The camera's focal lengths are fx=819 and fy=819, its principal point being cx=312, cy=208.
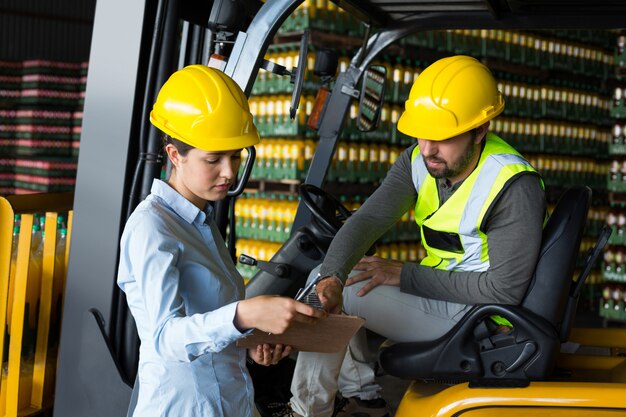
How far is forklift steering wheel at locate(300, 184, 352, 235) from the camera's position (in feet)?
11.8

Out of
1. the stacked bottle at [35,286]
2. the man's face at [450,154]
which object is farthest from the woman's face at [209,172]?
the stacked bottle at [35,286]

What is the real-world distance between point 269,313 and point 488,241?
4.14 feet

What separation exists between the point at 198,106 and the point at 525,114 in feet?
24.5

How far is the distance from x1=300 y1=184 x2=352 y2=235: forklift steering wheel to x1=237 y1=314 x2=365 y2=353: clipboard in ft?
3.83

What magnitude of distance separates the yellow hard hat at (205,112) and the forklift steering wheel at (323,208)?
50.9 inches

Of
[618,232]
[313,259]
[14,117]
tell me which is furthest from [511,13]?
[14,117]

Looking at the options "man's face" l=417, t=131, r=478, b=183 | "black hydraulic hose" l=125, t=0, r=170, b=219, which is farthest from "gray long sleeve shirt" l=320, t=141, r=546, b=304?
"black hydraulic hose" l=125, t=0, r=170, b=219

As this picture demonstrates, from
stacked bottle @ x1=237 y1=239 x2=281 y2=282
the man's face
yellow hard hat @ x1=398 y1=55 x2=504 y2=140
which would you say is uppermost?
yellow hard hat @ x1=398 y1=55 x2=504 y2=140

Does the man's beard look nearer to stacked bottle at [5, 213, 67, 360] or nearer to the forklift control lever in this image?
the forklift control lever

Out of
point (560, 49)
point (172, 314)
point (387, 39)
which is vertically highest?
A: point (560, 49)

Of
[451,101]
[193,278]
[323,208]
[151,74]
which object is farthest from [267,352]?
[323,208]

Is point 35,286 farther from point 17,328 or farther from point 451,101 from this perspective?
point 451,101

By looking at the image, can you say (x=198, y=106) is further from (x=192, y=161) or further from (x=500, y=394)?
(x=500, y=394)

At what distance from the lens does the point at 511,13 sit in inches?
150
